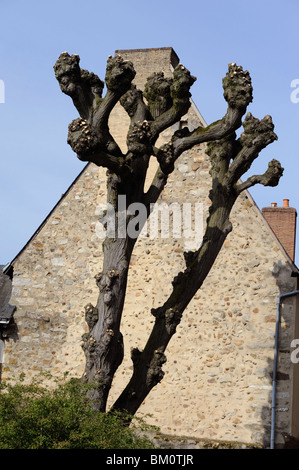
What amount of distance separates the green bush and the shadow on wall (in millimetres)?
4825

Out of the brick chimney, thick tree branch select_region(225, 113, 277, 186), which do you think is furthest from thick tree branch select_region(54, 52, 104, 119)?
the brick chimney

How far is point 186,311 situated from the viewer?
546 inches

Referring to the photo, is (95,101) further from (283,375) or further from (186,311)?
(283,375)

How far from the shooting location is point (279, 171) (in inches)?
410

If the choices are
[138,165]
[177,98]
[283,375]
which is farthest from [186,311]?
[177,98]

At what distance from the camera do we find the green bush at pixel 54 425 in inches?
317

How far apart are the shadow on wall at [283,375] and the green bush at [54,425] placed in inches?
190

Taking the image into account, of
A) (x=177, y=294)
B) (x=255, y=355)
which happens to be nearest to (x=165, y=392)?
(x=255, y=355)

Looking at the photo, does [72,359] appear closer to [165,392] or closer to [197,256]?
[165,392]

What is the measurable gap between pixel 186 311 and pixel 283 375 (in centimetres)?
198

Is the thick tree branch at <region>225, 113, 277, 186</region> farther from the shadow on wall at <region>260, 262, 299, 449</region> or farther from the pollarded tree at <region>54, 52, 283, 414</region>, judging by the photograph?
the shadow on wall at <region>260, 262, 299, 449</region>

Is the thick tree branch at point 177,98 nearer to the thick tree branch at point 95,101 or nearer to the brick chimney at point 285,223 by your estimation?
the thick tree branch at point 95,101

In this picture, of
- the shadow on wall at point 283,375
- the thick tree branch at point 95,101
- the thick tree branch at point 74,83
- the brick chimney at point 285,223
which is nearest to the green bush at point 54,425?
the thick tree branch at point 95,101

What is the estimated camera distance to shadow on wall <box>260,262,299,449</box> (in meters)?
12.9
